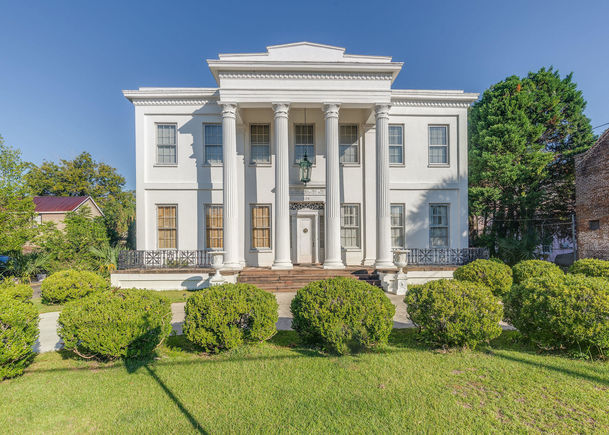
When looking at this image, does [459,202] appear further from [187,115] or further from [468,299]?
[187,115]

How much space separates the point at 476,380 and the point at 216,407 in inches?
133

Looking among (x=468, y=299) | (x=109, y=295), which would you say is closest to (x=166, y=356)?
(x=109, y=295)

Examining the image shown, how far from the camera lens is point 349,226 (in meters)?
13.7

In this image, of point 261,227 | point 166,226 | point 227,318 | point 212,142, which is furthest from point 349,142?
point 227,318

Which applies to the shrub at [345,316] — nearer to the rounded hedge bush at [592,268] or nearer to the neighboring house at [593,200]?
the rounded hedge bush at [592,268]

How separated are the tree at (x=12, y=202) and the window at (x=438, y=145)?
16229 millimetres

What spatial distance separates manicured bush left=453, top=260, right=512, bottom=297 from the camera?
880 centimetres

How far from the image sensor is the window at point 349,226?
1365 cm

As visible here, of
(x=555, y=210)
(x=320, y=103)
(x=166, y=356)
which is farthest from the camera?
(x=555, y=210)

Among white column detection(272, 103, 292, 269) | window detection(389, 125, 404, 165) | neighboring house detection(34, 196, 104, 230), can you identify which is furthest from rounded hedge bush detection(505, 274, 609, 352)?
neighboring house detection(34, 196, 104, 230)

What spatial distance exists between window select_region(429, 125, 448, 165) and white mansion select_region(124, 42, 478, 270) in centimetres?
5

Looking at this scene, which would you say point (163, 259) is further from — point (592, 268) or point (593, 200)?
point (593, 200)

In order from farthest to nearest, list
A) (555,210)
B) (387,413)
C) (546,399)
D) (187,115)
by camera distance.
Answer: (555,210)
(187,115)
(546,399)
(387,413)

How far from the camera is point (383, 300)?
16.9ft
